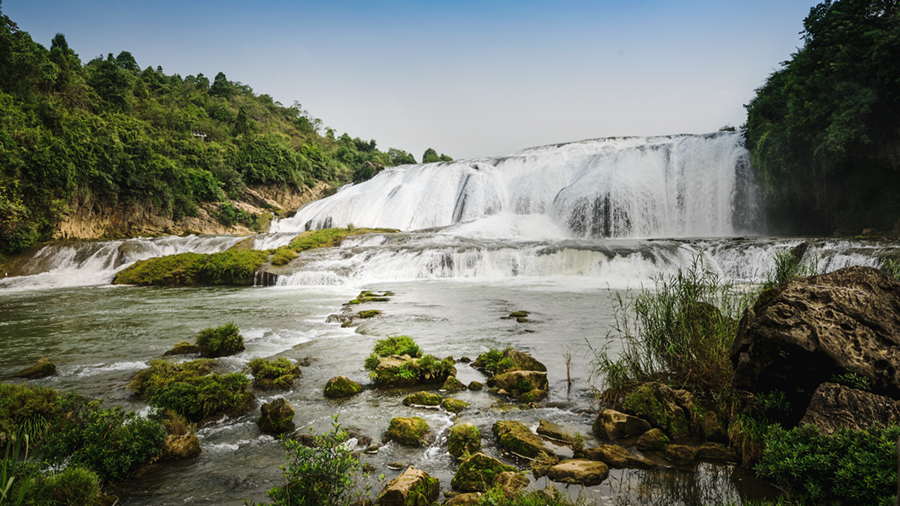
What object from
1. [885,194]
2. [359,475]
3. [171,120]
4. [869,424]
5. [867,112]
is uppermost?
[171,120]

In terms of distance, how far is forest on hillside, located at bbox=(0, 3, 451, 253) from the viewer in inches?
979

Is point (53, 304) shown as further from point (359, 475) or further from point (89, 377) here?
point (359, 475)

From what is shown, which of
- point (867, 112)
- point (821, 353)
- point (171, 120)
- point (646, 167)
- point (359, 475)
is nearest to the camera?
point (821, 353)

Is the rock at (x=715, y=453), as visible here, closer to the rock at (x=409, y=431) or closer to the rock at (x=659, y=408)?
the rock at (x=659, y=408)

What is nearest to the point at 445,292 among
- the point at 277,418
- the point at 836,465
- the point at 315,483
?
the point at 277,418

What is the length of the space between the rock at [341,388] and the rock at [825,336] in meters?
4.72

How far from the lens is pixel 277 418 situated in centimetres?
496

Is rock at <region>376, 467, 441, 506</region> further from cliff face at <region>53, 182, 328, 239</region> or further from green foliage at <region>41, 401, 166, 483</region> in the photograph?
cliff face at <region>53, 182, 328, 239</region>

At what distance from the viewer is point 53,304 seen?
15250 mm

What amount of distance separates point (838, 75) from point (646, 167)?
1254cm

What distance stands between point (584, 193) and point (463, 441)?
29455 millimetres

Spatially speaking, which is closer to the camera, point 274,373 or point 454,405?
point 454,405

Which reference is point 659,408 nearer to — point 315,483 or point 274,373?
point 315,483

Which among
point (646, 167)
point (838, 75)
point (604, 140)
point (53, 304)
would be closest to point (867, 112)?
point (838, 75)
